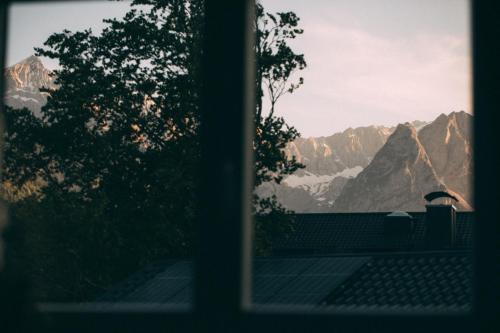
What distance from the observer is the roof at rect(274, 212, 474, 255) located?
50719mm

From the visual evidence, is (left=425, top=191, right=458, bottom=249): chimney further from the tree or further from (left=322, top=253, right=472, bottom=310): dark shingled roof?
(left=322, top=253, right=472, bottom=310): dark shingled roof

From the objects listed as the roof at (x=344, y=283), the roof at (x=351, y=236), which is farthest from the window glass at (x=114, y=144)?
the roof at (x=351, y=236)

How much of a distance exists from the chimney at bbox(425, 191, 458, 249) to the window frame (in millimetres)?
43455

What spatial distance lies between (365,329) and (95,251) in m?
26.8

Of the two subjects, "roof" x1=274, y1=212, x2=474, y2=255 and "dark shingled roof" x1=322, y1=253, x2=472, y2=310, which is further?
"roof" x1=274, y1=212, x2=474, y2=255

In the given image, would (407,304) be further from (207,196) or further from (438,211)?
(438,211)

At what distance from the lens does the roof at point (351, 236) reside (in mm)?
50719

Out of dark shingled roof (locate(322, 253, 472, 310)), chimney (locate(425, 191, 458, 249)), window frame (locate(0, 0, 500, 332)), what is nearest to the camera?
window frame (locate(0, 0, 500, 332))

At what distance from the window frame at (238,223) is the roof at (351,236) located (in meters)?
45.1

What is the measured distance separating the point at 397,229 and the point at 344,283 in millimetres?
34746

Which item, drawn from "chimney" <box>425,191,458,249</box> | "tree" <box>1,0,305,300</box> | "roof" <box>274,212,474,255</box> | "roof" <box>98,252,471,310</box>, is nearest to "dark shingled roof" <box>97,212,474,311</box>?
"roof" <box>98,252,471,310</box>

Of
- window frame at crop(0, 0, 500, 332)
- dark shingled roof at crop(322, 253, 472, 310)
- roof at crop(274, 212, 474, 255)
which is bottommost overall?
roof at crop(274, 212, 474, 255)

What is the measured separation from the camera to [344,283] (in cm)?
1758

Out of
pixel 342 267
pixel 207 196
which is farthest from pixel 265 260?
pixel 207 196
